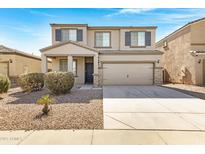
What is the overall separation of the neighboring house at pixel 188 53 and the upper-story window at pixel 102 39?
23.5ft

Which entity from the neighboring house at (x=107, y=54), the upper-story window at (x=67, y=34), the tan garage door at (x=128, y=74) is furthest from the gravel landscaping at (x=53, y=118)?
the upper-story window at (x=67, y=34)

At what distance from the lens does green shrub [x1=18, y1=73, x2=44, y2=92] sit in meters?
11.4

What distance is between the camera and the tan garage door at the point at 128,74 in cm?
1666

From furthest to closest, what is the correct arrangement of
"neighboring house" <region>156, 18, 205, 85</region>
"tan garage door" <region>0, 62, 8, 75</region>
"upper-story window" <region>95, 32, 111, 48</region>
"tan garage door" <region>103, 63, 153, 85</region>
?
"upper-story window" <region>95, 32, 111, 48</region>
"tan garage door" <region>0, 62, 8, 75</region>
"tan garage door" <region>103, 63, 153, 85</region>
"neighboring house" <region>156, 18, 205, 85</region>

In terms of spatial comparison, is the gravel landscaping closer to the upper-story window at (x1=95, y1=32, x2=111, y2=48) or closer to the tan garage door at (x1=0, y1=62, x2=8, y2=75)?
the upper-story window at (x1=95, y1=32, x2=111, y2=48)

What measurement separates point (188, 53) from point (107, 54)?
7.59 metres

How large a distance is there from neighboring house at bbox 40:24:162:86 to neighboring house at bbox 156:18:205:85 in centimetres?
278

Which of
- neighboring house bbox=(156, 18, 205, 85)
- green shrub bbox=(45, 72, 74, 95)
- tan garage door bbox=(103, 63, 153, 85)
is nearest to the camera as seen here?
green shrub bbox=(45, 72, 74, 95)

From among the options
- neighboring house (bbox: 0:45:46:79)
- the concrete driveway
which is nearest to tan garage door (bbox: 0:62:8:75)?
neighboring house (bbox: 0:45:46:79)

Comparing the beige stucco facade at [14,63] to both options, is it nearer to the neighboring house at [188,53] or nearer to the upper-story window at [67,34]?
the upper-story window at [67,34]

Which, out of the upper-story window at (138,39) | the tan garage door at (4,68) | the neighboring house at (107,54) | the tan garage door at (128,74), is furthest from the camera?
the upper-story window at (138,39)

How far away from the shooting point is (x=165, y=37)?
21.4m

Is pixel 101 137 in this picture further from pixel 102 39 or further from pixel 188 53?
pixel 102 39
